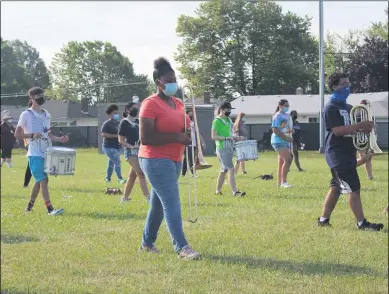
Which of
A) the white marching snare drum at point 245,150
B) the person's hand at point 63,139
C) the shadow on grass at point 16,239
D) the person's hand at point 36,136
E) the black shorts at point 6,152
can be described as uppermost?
the person's hand at point 36,136

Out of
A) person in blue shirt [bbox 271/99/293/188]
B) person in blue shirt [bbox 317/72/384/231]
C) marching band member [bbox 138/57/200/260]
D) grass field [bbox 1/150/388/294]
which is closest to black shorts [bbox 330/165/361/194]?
person in blue shirt [bbox 317/72/384/231]

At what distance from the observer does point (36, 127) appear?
32.9 ft

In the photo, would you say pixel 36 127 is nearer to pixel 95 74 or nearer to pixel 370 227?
pixel 370 227

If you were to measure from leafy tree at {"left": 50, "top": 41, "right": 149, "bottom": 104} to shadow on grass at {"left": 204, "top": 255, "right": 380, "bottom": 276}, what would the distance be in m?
5.52

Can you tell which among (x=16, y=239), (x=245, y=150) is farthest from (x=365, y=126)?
(x=245, y=150)

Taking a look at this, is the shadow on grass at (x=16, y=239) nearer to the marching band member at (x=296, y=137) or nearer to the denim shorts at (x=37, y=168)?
the denim shorts at (x=37, y=168)

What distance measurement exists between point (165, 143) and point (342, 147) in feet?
8.67

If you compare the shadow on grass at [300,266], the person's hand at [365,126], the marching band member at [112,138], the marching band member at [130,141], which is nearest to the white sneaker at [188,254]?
the shadow on grass at [300,266]

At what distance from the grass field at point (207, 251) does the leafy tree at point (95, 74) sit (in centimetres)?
280

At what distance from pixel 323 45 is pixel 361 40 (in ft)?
6.09

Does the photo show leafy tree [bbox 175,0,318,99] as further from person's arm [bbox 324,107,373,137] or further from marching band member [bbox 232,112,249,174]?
marching band member [bbox 232,112,249,174]

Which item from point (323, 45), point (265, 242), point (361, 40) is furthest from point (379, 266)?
point (361, 40)

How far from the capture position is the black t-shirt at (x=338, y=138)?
8.17 meters

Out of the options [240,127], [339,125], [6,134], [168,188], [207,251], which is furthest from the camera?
[6,134]
